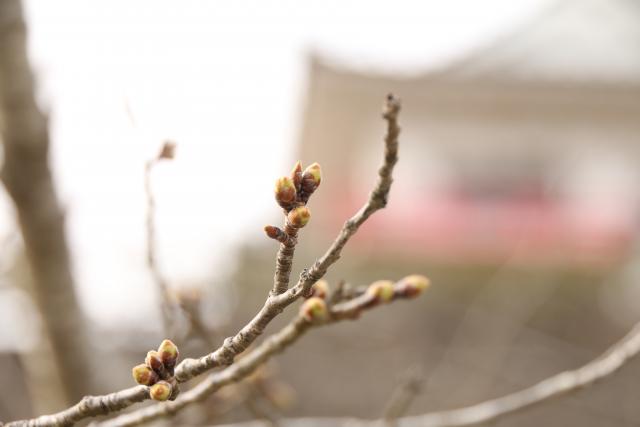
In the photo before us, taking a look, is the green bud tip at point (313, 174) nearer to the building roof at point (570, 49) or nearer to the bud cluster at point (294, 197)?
the bud cluster at point (294, 197)

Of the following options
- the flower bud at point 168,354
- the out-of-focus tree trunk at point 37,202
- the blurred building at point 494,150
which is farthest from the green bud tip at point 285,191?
the blurred building at point 494,150

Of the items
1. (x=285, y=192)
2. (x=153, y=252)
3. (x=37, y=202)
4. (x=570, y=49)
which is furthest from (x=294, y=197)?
(x=570, y=49)

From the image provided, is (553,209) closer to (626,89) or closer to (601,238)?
(601,238)

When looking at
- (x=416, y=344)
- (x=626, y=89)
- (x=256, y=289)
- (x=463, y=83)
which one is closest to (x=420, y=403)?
(x=416, y=344)

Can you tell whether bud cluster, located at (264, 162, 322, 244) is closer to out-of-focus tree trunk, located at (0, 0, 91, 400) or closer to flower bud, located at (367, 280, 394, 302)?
flower bud, located at (367, 280, 394, 302)

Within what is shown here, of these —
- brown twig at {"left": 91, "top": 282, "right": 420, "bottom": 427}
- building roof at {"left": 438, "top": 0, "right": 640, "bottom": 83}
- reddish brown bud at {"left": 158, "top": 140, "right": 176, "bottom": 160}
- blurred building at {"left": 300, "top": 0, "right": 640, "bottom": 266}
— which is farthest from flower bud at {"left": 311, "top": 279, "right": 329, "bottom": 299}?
building roof at {"left": 438, "top": 0, "right": 640, "bottom": 83}

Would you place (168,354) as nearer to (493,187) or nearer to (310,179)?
(310,179)
